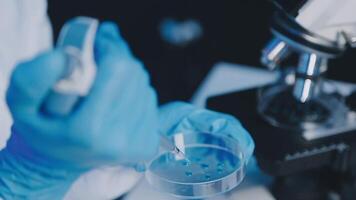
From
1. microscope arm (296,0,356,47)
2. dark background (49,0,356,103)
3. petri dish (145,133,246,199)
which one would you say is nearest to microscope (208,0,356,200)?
microscope arm (296,0,356,47)

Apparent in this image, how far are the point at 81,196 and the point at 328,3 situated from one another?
0.59 m

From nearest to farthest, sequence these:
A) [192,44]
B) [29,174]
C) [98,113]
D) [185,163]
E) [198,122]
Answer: [98,113], [29,174], [185,163], [198,122], [192,44]

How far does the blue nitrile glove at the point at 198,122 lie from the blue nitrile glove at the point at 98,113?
327mm

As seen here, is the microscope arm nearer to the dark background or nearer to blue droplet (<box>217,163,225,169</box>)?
blue droplet (<box>217,163,225,169</box>)

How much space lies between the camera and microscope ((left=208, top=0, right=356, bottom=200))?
853 millimetres

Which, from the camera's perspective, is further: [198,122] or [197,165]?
[198,122]

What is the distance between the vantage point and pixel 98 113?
56 centimetres

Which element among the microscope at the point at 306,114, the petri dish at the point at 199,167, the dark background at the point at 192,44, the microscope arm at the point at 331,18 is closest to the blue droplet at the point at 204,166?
the petri dish at the point at 199,167

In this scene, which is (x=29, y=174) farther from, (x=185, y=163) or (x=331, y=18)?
(x=331, y=18)

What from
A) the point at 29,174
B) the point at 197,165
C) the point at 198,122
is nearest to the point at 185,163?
the point at 197,165

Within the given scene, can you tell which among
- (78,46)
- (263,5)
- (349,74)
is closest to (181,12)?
(263,5)

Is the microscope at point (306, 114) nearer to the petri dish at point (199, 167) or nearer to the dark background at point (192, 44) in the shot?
the petri dish at point (199, 167)

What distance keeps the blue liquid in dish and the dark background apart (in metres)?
0.53

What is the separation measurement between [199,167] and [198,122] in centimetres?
15
